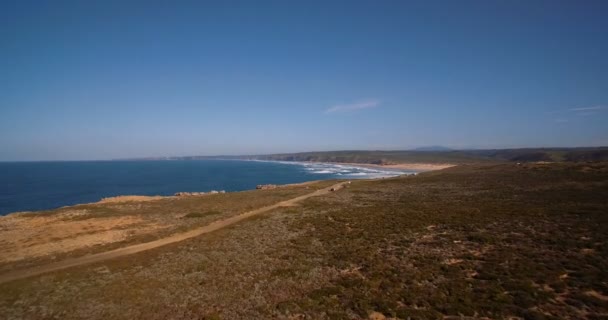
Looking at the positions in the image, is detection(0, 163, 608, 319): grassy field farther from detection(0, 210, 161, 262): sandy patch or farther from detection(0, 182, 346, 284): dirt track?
detection(0, 210, 161, 262): sandy patch

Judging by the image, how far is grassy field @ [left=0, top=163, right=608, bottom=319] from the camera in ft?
49.2

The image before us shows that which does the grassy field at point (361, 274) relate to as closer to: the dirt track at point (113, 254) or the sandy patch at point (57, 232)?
the dirt track at point (113, 254)

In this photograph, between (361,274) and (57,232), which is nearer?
(361,274)

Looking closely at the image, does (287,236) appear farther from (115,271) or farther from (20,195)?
(20,195)

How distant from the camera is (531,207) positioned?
115 feet

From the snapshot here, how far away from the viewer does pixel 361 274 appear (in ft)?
63.3

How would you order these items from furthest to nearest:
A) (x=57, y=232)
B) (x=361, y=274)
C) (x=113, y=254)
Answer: (x=57, y=232) < (x=113, y=254) < (x=361, y=274)

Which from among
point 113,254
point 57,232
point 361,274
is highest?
point 361,274

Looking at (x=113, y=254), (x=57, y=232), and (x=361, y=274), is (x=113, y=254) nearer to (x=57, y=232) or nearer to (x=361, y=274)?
(x=57, y=232)

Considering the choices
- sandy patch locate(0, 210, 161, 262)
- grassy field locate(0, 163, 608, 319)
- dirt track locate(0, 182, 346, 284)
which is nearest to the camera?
grassy field locate(0, 163, 608, 319)

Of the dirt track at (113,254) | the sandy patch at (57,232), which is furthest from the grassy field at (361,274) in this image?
the sandy patch at (57,232)

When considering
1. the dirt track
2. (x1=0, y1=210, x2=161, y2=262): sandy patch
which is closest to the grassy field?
the dirt track

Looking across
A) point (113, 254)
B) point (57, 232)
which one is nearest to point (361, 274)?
point (113, 254)

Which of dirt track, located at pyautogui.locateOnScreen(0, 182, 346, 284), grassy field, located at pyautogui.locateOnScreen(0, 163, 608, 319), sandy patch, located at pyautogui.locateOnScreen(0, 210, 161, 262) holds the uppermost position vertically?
grassy field, located at pyautogui.locateOnScreen(0, 163, 608, 319)
